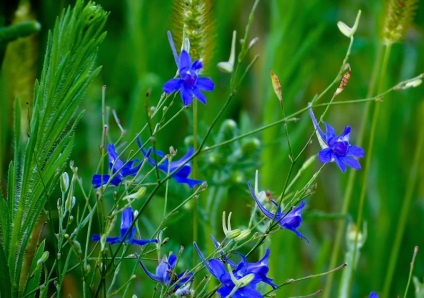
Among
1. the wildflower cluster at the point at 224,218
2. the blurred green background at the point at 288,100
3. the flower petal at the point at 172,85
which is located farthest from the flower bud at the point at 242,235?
the blurred green background at the point at 288,100

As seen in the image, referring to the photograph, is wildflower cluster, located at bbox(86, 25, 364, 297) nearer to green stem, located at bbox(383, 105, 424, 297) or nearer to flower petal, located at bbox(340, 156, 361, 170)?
flower petal, located at bbox(340, 156, 361, 170)

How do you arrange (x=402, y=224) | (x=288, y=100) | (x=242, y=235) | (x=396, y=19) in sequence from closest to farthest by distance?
(x=242, y=235), (x=396, y=19), (x=402, y=224), (x=288, y=100)

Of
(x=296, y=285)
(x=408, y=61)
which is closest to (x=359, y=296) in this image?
(x=296, y=285)

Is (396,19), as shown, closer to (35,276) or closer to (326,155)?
(326,155)

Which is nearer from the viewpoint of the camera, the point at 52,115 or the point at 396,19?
the point at 52,115

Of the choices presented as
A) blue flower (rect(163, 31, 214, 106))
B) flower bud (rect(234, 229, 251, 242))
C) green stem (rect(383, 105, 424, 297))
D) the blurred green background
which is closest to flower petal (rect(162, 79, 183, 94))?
blue flower (rect(163, 31, 214, 106))

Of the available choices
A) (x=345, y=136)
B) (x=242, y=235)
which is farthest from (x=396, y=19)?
(x=242, y=235)
